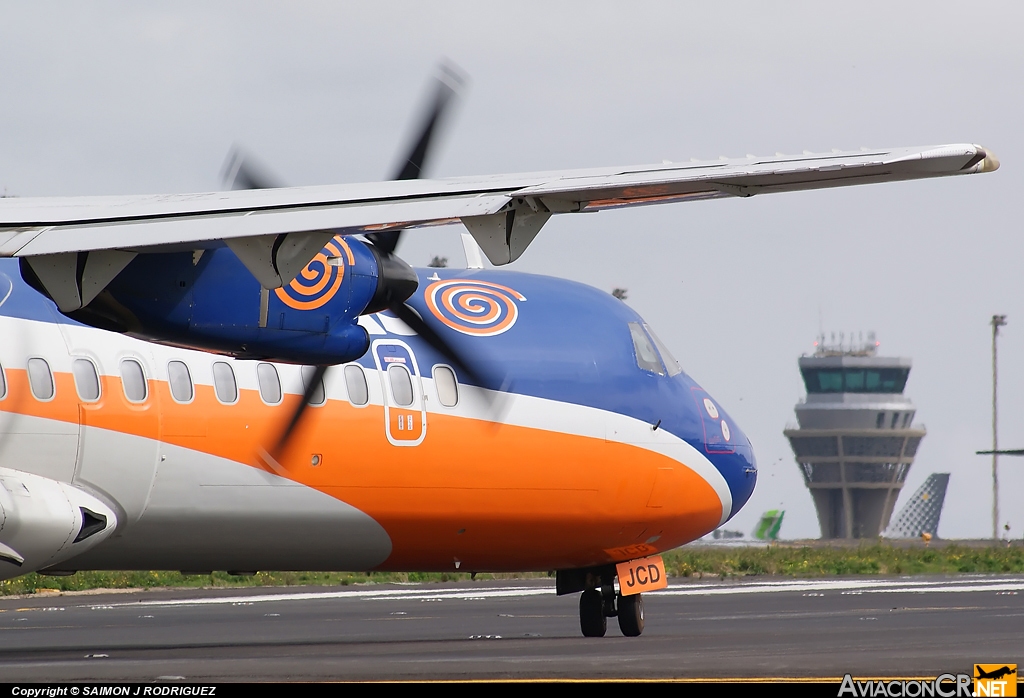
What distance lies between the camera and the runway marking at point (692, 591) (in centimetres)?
3475

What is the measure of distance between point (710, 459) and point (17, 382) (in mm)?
9697

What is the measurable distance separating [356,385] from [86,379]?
3.26m

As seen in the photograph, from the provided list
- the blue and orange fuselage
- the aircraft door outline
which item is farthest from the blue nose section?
the aircraft door outline

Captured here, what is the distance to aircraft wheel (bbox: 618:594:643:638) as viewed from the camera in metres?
20.8

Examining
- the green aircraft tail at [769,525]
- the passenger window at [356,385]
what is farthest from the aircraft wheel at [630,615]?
the green aircraft tail at [769,525]

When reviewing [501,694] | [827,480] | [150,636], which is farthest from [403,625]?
[827,480]

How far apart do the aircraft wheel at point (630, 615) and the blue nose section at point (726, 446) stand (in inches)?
83.8

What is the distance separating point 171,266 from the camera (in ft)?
39.7

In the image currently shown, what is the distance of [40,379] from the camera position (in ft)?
52.6

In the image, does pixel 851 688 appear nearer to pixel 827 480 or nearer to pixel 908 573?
pixel 908 573

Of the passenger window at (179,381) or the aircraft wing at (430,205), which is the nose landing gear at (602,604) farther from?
the aircraft wing at (430,205)

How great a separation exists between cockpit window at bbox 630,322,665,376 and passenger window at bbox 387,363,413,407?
3821 millimetres

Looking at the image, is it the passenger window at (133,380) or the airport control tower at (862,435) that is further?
the airport control tower at (862,435)

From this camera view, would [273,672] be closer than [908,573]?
Yes
